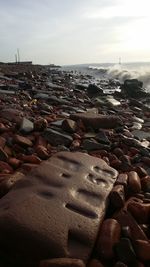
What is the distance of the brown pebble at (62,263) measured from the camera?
2041 millimetres

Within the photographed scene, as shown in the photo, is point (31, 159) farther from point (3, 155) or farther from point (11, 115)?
point (11, 115)

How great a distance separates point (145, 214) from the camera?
8.95 feet

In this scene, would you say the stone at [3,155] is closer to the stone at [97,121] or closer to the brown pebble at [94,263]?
the brown pebble at [94,263]

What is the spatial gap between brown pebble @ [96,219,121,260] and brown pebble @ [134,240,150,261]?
13 cm

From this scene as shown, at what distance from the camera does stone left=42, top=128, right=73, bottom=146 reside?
4637mm

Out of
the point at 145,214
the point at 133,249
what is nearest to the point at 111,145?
the point at 145,214

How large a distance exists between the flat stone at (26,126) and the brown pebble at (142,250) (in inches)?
106

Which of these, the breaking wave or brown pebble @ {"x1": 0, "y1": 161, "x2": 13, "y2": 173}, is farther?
the breaking wave

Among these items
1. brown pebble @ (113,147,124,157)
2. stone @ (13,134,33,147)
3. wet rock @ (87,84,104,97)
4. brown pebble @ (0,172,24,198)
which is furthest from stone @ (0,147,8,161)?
wet rock @ (87,84,104,97)

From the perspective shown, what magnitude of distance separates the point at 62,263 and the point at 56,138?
2.73 meters

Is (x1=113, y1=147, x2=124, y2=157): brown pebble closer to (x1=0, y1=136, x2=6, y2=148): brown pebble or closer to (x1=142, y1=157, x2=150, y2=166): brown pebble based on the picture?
(x1=142, y1=157, x2=150, y2=166): brown pebble

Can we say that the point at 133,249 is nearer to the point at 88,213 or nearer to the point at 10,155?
the point at 88,213

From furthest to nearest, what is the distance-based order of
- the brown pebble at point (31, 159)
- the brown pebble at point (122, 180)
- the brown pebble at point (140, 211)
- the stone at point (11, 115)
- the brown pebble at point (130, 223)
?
the stone at point (11, 115), the brown pebble at point (31, 159), the brown pebble at point (122, 180), the brown pebble at point (140, 211), the brown pebble at point (130, 223)

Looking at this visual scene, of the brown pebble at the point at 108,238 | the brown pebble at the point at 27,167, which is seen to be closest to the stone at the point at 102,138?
the brown pebble at the point at 27,167
